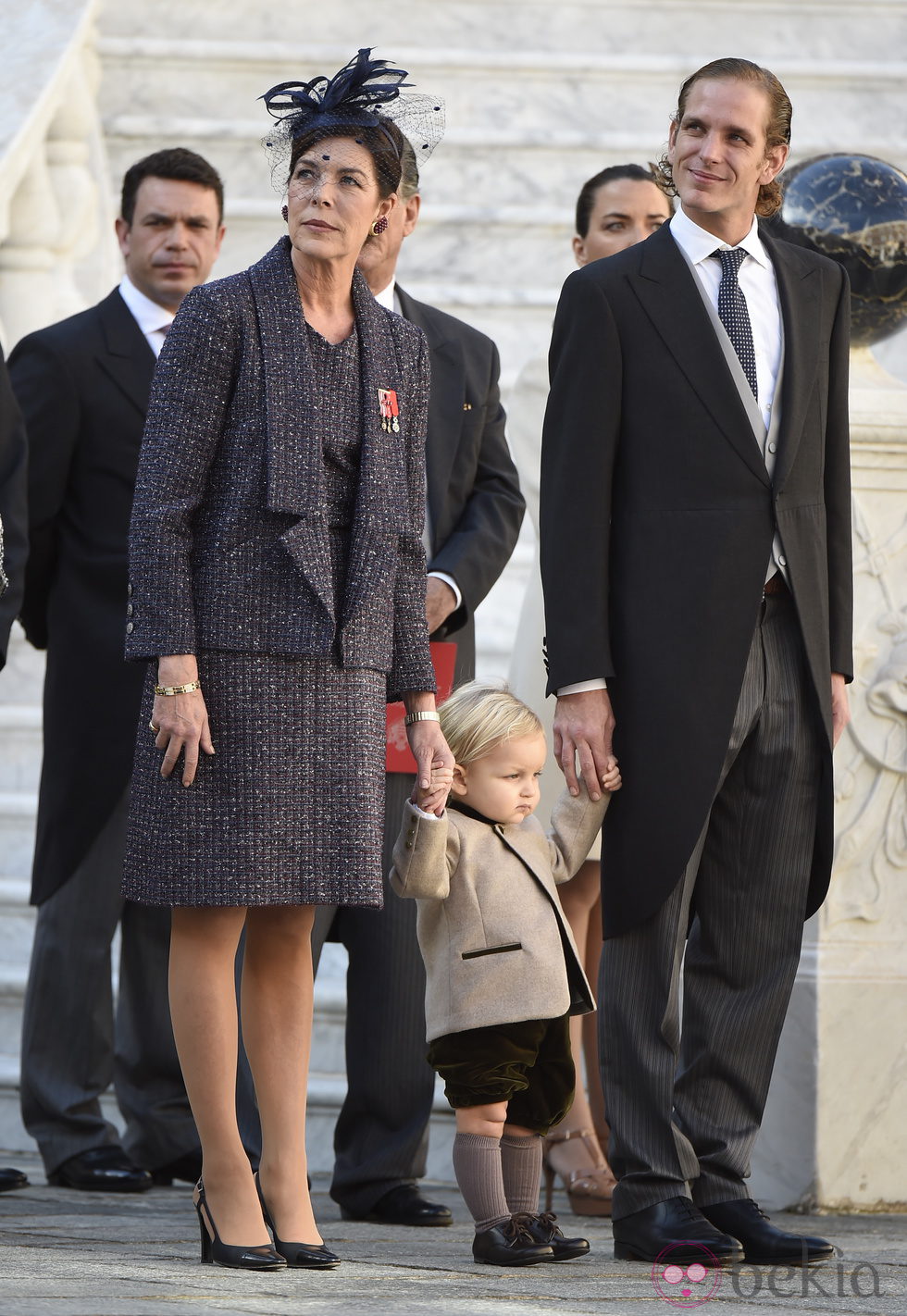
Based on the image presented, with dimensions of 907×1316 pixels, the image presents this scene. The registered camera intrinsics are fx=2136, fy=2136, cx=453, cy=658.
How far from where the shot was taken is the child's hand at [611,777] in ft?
11.0

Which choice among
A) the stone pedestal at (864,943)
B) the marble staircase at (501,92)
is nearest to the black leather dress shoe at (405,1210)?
the stone pedestal at (864,943)

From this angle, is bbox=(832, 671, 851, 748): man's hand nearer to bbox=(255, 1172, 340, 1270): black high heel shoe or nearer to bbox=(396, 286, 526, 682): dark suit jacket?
bbox=(396, 286, 526, 682): dark suit jacket

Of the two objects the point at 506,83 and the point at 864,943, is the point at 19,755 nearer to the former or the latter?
the point at 864,943

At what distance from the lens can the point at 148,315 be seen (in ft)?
14.4

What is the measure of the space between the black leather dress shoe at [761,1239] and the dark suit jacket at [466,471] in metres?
1.24

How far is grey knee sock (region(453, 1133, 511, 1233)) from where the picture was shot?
3203 millimetres

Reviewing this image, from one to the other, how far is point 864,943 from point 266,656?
67.8 inches

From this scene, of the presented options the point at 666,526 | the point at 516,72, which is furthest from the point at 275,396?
the point at 516,72

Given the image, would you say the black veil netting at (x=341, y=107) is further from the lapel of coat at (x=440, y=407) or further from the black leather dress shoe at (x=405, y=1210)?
the black leather dress shoe at (x=405, y=1210)

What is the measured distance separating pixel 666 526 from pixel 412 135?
2.46 ft

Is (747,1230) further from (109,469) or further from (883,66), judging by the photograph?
(883,66)

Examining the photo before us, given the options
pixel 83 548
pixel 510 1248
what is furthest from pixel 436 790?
pixel 83 548

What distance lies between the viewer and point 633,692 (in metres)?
3.34

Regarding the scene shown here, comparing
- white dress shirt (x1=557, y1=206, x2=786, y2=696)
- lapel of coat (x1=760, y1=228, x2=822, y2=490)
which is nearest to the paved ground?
white dress shirt (x1=557, y1=206, x2=786, y2=696)
